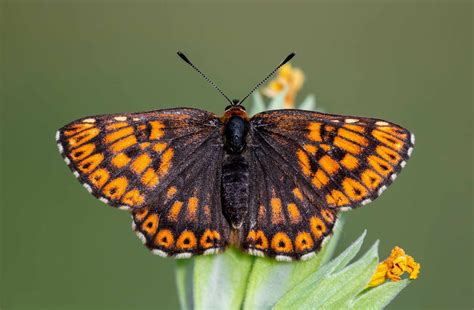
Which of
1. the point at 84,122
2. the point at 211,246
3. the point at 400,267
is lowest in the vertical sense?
the point at 400,267

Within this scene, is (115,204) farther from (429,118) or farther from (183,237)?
(429,118)

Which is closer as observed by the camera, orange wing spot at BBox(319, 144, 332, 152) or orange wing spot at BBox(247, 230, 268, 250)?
orange wing spot at BBox(247, 230, 268, 250)

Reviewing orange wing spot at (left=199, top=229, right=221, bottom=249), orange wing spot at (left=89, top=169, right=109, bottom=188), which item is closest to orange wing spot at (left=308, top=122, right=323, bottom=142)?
orange wing spot at (left=199, top=229, right=221, bottom=249)

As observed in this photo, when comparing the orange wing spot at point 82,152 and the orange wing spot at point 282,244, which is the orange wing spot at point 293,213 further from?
the orange wing spot at point 82,152

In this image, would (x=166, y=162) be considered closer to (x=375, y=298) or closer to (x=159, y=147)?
(x=159, y=147)

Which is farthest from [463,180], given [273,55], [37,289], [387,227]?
[37,289]

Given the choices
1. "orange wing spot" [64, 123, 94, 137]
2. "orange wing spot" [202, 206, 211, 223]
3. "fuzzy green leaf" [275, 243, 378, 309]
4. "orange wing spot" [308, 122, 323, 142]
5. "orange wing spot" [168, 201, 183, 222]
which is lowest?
"fuzzy green leaf" [275, 243, 378, 309]

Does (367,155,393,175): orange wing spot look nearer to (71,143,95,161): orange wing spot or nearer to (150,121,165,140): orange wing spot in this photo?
(150,121,165,140): orange wing spot
